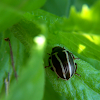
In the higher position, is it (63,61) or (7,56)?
(7,56)

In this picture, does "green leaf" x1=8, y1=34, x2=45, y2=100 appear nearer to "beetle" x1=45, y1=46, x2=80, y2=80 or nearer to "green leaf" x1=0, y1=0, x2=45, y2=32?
"green leaf" x1=0, y1=0, x2=45, y2=32

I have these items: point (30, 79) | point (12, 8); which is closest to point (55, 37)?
point (12, 8)

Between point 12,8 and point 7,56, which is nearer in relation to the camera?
point 12,8

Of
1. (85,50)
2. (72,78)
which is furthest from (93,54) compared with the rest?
(72,78)

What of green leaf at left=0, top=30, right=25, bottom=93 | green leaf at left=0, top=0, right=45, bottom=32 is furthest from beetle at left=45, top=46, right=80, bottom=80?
green leaf at left=0, top=0, right=45, bottom=32

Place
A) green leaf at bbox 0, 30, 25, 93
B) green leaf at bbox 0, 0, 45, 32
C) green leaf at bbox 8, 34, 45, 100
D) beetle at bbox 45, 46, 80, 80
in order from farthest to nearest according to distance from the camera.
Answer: beetle at bbox 45, 46, 80, 80
green leaf at bbox 0, 30, 25, 93
green leaf at bbox 0, 0, 45, 32
green leaf at bbox 8, 34, 45, 100

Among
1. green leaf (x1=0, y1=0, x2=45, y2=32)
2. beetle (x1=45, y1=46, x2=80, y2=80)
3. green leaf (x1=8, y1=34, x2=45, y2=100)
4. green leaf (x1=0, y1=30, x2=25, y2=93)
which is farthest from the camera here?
beetle (x1=45, y1=46, x2=80, y2=80)

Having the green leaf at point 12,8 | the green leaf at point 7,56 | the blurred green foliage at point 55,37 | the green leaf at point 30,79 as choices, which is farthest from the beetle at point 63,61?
the green leaf at point 30,79

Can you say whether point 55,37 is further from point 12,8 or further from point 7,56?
point 12,8

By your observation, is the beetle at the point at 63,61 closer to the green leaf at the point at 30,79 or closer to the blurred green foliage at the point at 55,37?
the blurred green foliage at the point at 55,37

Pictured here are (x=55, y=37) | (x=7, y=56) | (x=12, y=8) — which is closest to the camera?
(x=12, y=8)

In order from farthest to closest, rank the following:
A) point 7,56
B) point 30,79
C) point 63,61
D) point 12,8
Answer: point 63,61
point 7,56
point 12,8
point 30,79

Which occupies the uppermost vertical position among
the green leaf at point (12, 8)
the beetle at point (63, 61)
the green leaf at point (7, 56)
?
the green leaf at point (12, 8)
